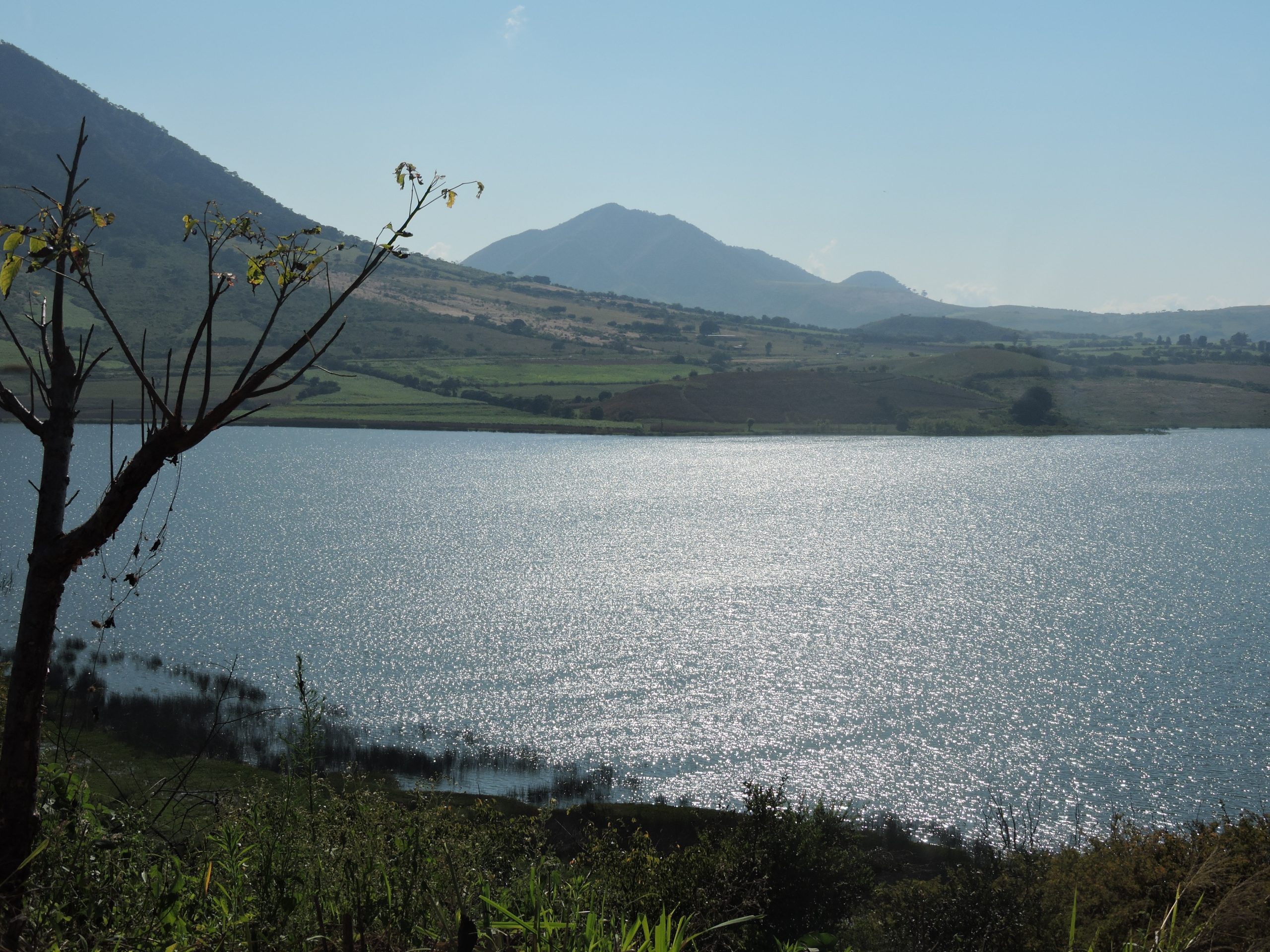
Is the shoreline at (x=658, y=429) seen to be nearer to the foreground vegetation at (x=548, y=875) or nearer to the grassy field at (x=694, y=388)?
the grassy field at (x=694, y=388)

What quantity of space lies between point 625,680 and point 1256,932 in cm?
2738

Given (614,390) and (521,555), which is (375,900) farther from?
(614,390)

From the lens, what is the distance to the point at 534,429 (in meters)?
107

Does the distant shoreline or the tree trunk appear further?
the distant shoreline

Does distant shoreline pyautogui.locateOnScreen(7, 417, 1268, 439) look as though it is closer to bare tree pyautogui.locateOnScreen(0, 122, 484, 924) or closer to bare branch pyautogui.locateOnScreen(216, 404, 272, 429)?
bare branch pyautogui.locateOnScreen(216, 404, 272, 429)

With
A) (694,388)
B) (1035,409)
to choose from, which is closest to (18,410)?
(694,388)

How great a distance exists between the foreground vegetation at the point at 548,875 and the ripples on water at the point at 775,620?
4599 millimetres

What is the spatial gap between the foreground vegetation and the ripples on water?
15.1 feet

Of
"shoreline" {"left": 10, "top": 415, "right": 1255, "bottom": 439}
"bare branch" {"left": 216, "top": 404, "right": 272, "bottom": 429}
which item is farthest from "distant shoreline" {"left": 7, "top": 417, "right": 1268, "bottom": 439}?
"bare branch" {"left": 216, "top": 404, "right": 272, "bottom": 429}

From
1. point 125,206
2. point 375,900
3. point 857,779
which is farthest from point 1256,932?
point 125,206

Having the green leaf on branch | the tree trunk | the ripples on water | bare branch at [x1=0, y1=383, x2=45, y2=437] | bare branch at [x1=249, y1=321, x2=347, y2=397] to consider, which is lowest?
the ripples on water

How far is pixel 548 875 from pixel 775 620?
34.2 metres

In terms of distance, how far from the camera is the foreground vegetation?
4.03 metres

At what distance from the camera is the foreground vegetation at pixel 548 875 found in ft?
13.2
